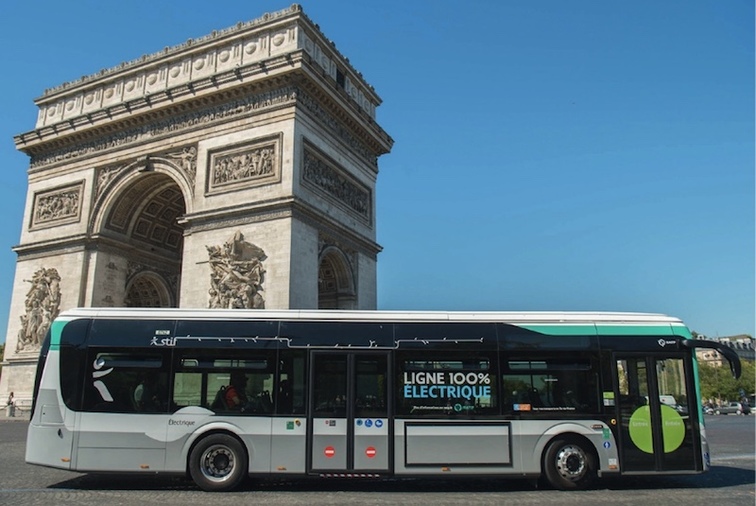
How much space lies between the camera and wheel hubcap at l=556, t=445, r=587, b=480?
8.12 metres

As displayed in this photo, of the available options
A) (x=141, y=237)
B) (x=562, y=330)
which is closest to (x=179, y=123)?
(x=141, y=237)

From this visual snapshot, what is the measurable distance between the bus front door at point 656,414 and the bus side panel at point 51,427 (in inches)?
288

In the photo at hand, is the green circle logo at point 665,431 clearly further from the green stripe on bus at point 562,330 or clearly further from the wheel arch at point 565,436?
the green stripe on bus at point 562,330

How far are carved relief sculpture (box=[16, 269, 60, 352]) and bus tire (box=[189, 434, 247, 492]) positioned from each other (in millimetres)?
17704

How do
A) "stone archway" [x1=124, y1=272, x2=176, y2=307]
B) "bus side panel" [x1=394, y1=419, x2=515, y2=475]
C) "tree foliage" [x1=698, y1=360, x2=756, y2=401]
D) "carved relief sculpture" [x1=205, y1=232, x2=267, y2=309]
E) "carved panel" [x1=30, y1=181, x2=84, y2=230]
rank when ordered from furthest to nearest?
"tree foliage" [x1=698, y1=360, x2=756, y2=401]
"stone archway" [x1=124, y1=272, x2=176, y2=307]
"carved panel" [x1=30, y1=181, x2=84, y2=230]
"carved relief sculpture" [x1=205, y1=232, x2=267, y2=309]
"bus side panel" [x1=394, y1=419, x2=515, y2=475]

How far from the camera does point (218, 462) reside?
818 cm

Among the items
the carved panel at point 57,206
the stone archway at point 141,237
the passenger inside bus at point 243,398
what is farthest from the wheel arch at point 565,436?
the carved panel at point 57,206

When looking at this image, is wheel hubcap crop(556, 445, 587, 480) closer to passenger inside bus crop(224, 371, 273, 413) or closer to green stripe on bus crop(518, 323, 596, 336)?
green stripe on bus crop(518, 323, 596, 336)

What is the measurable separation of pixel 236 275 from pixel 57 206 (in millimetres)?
10484

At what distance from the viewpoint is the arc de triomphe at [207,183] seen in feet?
64.6

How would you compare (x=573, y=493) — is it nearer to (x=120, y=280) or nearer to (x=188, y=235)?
(x=188, y=235)

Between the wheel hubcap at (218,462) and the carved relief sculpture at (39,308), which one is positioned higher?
the carved relief sculpture at (39,308)

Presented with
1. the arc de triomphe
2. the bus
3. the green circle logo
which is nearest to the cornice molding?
the arc de triomphe

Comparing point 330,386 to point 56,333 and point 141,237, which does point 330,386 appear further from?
point 141,237
